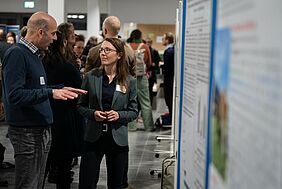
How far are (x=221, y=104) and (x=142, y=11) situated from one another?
13515 millimetres

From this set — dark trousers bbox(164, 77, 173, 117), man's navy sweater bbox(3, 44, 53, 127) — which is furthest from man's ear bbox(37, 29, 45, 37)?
dark trousers bbox(164, 77, 173, 117)

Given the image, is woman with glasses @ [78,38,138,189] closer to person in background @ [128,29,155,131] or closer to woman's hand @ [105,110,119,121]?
woman's hand @ [105,110,119,121]

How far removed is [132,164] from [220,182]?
4677 mm

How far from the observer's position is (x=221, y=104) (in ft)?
4.03

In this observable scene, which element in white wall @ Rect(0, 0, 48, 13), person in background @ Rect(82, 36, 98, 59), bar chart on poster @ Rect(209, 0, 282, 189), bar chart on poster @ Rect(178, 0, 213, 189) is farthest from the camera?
white wall @ Rect(0, 0, 48, 13)

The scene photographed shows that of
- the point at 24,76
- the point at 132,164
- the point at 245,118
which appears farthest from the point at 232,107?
the point at 132,164

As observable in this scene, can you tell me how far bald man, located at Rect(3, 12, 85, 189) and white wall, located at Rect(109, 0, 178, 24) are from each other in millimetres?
11515

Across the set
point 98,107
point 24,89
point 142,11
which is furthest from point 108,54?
point 142,11

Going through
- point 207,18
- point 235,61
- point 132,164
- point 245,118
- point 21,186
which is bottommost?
point 132,164

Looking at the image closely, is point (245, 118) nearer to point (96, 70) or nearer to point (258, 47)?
point (258, 47)

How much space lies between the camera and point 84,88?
341cm

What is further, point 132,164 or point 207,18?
point 132,164

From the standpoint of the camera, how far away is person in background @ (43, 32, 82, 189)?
152 inches

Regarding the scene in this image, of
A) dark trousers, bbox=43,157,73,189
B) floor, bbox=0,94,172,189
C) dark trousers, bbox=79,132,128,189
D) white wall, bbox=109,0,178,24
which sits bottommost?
floor, bbox=0,94,172,189
